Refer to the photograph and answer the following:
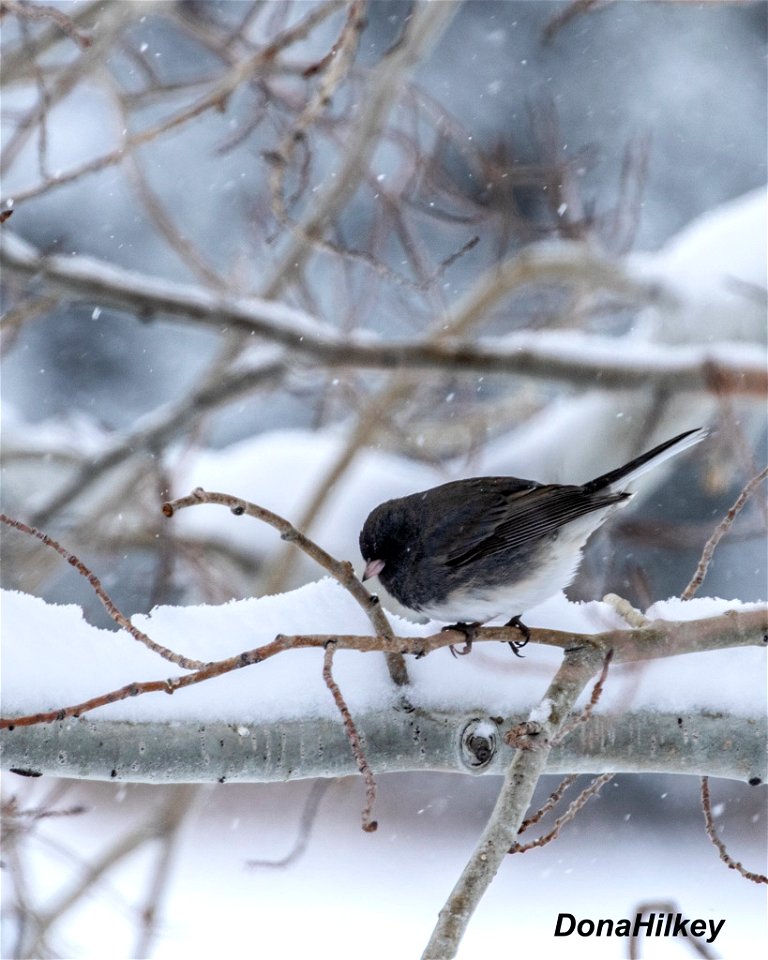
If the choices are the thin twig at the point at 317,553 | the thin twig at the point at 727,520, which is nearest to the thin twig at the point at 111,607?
the thin twig at the point at 317,553

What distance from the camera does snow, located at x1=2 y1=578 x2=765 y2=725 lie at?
1098mm

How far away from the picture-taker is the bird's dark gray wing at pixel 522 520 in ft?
5.49

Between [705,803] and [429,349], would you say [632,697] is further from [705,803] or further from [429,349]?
[429,349]

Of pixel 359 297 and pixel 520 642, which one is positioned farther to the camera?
pixel 359 297

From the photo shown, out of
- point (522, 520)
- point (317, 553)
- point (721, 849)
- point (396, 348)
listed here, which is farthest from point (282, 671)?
point (396, 348)

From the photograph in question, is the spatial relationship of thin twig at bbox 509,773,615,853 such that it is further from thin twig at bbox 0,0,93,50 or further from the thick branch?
thin twig at bbox 0,0,93,50

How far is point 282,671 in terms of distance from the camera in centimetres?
115

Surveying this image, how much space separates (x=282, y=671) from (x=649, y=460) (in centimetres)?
77

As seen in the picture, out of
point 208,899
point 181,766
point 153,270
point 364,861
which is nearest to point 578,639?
point 181,766

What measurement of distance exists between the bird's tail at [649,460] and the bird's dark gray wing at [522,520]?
0.08ft

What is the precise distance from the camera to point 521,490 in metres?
1.82

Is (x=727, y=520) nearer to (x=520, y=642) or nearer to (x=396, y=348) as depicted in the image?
(x=520, y=642)

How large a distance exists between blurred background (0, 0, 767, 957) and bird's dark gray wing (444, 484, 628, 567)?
0.51 meters

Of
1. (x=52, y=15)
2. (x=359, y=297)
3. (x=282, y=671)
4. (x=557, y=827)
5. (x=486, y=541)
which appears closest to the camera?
(x=557, y=827)
